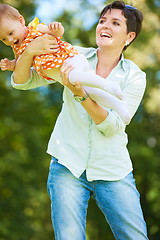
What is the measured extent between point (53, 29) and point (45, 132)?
12.7 meters

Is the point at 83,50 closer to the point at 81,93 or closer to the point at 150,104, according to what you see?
the point at 81,93

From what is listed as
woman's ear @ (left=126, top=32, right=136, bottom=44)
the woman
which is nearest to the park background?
woman's ear @ (left=126, top=32, right=136, bottom=44)

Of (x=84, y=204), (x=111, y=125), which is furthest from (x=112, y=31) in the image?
(x=84, y=204)

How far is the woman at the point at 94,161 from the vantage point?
2.71m

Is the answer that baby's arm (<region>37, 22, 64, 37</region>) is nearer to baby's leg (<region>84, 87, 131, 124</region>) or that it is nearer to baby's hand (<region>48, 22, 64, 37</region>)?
baby's hand (<region>48, 22, 64, 37</region>)

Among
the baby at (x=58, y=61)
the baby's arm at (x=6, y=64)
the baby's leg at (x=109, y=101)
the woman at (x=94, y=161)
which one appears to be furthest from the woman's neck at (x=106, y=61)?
the baby's arm at (x=6, y=64)

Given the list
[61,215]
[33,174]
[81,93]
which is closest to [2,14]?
[81,93]

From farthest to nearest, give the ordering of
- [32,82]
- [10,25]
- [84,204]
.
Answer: [32,82] → [84,204] → [10,25]

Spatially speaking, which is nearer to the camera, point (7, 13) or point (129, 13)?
point (7, 13)

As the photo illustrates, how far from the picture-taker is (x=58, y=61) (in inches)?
102

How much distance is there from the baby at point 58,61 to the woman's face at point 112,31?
236 mm

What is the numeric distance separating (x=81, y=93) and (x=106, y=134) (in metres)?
0.34

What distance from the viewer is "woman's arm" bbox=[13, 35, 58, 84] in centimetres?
260

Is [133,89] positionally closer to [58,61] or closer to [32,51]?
[58,61]
